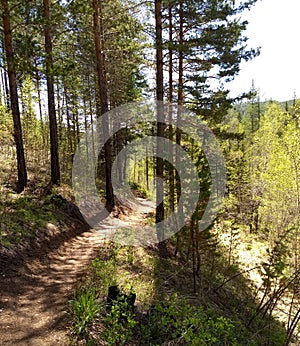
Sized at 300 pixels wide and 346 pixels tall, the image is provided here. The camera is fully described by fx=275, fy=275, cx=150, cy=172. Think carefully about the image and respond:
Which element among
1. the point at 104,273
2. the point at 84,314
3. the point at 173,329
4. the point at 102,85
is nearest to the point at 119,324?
the point at 84,314

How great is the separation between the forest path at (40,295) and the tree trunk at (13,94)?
11.4ft

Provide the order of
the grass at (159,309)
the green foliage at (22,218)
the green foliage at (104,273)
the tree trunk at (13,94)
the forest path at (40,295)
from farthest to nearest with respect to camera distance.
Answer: the tree trunk at (13,94) → the green foliage at (22,218) → the green foliage at (104,273) → the grass at (159,309) → the forest path at (40,295)

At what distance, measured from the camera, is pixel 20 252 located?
6.41 meters

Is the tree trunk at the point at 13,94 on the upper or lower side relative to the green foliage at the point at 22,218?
upper

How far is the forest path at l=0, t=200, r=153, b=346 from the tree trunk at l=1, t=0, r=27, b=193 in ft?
11.4

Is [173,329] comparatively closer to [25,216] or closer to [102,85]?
[25,216]

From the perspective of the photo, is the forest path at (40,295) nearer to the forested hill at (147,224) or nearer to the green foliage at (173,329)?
the forested hill at (147,224)

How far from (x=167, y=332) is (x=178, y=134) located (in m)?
8.32

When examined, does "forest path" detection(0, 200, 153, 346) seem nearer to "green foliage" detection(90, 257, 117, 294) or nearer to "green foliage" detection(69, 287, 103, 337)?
"green foliage" detection(69, 287, 103, 337)

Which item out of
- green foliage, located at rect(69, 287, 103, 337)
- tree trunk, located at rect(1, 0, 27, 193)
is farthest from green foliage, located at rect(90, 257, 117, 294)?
tree trunk, located at rect(1, 0, 27, 193)

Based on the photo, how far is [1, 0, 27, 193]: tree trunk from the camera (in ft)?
25.2

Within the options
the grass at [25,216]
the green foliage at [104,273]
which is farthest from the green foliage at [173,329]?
the grass at [25,216]

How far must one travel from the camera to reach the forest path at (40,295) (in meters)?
3.87

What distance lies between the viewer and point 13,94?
30.1 feet
